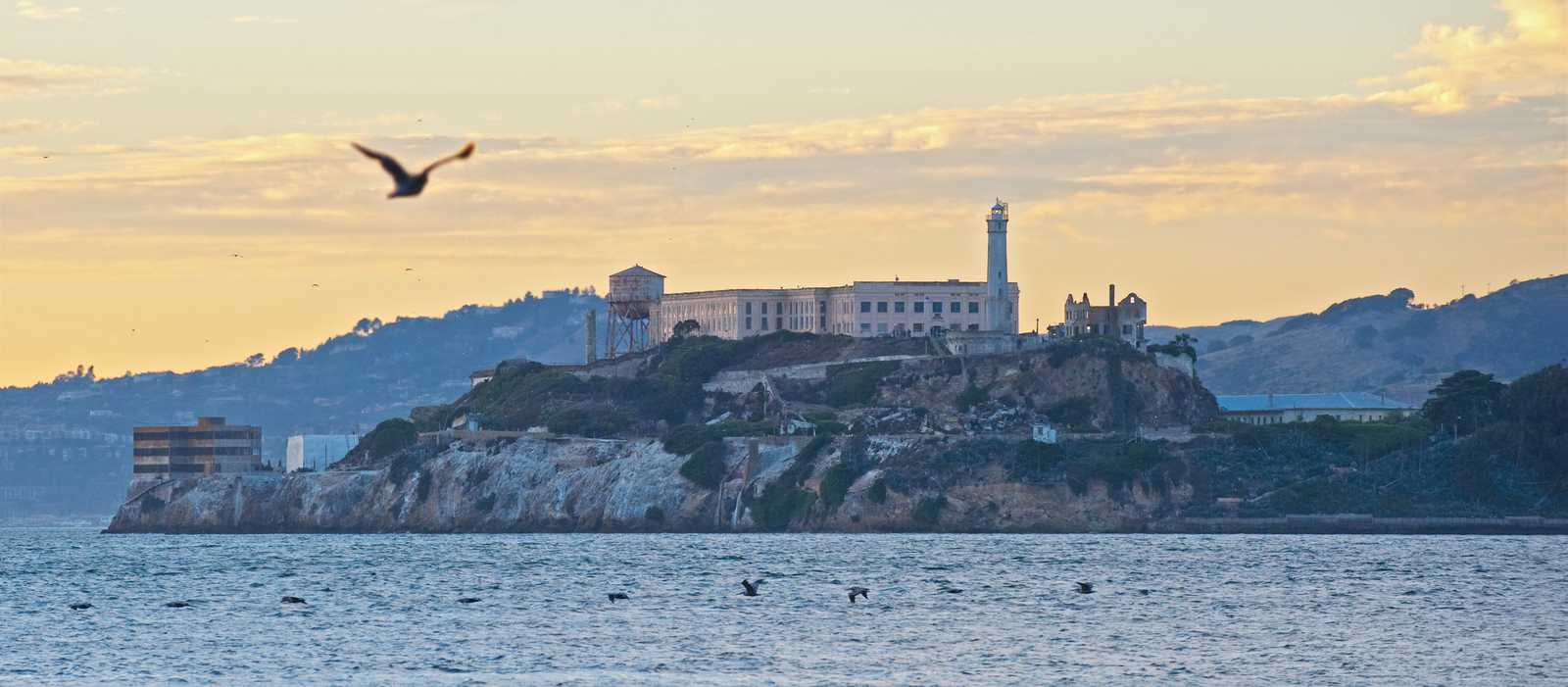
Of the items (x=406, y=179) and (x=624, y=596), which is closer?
(x=406, y=179)

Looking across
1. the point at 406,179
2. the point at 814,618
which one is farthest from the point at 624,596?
the point at 406,179

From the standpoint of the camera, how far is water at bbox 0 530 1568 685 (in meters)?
78.2

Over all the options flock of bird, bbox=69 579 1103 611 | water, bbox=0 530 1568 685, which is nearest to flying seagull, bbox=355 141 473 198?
water, bbox=0 530 1568 685

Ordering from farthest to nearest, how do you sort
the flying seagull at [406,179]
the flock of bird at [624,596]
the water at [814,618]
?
the flock of bird at [624,596]
the water at [814,618]
the flying seagull at [406,179]

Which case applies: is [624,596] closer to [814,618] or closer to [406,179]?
[814,618]

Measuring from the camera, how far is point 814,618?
9800cm

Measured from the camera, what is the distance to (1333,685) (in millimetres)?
73562

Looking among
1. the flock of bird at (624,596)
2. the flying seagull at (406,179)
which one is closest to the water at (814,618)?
the flock of bird at (624,596)

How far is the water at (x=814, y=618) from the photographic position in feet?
257

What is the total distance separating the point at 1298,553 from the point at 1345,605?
49.7 metres

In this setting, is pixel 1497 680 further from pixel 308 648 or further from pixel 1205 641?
pixel 308 648

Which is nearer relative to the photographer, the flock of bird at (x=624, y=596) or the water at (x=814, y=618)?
the water at (x=814, y=618)

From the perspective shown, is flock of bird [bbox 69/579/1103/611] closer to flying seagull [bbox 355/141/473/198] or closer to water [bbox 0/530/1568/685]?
water [bbox 0/530/1568/685]

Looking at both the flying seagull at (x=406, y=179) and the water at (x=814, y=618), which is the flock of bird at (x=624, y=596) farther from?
the flying seagull at (x=406, y=179)
